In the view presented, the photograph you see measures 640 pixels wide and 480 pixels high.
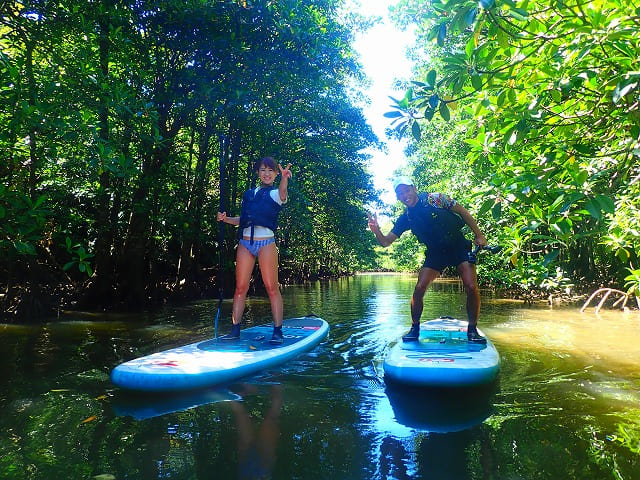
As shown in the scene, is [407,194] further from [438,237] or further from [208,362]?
[208,362]

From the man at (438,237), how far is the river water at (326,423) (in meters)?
0.72

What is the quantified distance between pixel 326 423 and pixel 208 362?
4.46 ft

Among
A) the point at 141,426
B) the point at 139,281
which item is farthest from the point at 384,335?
the point at 139,281

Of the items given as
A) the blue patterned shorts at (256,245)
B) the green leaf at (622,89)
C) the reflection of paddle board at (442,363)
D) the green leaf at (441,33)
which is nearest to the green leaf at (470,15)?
the green leaf at (441,33)

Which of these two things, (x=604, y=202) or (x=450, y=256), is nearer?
(x=604, y=202)

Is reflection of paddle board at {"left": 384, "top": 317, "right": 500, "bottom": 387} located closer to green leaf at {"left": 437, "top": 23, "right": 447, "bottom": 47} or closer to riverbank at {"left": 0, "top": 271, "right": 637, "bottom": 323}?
green leaf at {"left": 437, "top": 23, "right": 447, "bottom": 47}

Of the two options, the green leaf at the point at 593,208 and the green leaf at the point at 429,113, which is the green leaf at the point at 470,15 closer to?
the green leaf at the point at 429,113

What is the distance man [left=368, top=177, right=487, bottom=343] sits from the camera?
4.76m

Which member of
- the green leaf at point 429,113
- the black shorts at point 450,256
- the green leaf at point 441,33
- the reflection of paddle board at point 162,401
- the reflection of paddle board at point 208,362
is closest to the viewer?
the green leaf at point 441,33

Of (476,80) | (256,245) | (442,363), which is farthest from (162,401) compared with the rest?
(476,80)

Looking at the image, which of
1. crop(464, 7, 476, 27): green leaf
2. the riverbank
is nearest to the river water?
crop(464, 7, 476, 27): green leaf

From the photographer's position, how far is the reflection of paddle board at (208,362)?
328 centimetres

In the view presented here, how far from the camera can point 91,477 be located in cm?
208

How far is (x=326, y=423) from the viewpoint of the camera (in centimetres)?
283
